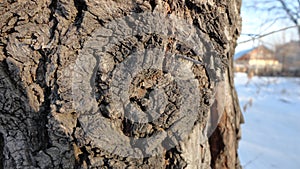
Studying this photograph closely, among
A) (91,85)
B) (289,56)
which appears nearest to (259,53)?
(91,85)

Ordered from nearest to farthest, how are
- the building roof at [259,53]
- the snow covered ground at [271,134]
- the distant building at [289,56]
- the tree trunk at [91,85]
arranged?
the tree trunk at [91,85] → the snow covered ground at [271,134] → the building roof at [259,53] → the distant building at [289,56]

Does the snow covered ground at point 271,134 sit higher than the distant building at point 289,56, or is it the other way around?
the distant building at point 289,56

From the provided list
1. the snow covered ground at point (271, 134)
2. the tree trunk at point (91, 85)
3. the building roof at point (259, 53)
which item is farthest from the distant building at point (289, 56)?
the tree trunk at point (91, 85)

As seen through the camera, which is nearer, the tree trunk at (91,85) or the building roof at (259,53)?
the tree trunk at (91,85)

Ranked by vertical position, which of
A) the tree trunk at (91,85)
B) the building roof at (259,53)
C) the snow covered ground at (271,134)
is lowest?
the snow covered ground at (271,134)

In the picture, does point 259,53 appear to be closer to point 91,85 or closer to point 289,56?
point 91,85

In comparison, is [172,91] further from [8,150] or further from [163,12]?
[8,150]

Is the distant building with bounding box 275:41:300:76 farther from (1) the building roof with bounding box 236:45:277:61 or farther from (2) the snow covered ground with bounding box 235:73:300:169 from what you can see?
(2) the snow covered ground with bounding box 235:73:300:169

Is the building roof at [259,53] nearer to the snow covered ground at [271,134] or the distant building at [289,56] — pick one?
the distant building at [289,56]

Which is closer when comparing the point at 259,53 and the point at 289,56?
the point at 259,53
